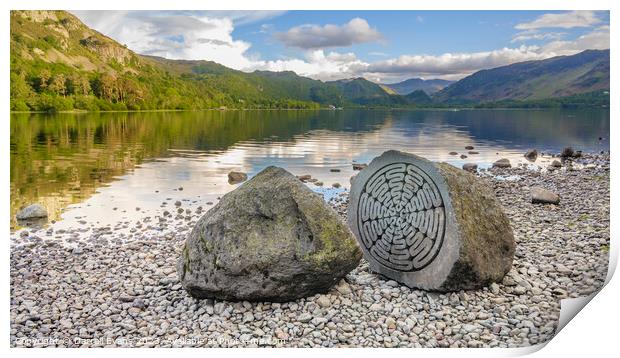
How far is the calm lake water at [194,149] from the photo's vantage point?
16.5m

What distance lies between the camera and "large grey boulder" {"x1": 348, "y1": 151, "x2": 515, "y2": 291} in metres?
7.02

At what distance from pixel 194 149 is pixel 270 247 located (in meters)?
24.4

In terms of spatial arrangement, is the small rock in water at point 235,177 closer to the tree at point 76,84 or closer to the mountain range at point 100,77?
the mountain range at point 100,77

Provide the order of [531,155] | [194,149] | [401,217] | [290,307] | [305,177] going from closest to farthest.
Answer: [290,307]
[401,217]
[305,177]
[531,155]
[194,149]

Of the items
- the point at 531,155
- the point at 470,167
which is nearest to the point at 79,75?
the point at 470,167

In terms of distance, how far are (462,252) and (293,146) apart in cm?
2195

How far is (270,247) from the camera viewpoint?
669 centimetres

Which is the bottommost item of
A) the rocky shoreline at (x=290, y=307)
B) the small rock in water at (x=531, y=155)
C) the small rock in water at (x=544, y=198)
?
the rocky shoreline at (x=290, y=307)

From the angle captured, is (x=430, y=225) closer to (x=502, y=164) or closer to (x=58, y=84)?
(x=502, y=164)

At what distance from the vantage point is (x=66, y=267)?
931 centimetres

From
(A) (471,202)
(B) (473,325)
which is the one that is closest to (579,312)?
(B) (473,325)

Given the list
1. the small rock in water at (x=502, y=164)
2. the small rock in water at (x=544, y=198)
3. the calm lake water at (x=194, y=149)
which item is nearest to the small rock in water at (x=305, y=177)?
the calm lake water at (x=194, y=149)

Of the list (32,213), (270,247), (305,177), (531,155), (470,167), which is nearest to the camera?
(270,247)

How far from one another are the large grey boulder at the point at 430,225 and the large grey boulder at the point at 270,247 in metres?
1.04
